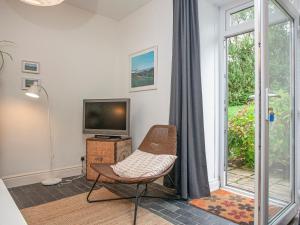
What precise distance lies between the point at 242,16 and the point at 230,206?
2.28 metres

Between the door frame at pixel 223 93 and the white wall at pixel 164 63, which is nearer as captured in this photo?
the white wall at pixel 164 63

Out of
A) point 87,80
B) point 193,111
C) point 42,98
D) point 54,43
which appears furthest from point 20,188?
point 193,111

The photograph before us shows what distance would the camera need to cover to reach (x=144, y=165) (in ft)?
7.33

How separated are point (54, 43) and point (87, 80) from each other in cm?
70

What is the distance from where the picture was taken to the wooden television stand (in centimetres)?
284

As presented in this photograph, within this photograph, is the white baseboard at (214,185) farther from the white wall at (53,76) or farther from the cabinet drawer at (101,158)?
the white wall at (53,76)

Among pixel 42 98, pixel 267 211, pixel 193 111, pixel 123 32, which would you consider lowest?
pixel 267 211

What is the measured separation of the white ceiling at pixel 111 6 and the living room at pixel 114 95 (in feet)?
0.05

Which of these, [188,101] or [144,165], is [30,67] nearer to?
[144,165]

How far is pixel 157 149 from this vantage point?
248 cm

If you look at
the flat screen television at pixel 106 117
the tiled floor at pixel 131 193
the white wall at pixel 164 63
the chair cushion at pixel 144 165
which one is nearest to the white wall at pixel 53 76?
the flat screen television at pixel 106 117

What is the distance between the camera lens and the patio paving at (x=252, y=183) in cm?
176

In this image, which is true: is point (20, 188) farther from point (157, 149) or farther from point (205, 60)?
point (205, 60)

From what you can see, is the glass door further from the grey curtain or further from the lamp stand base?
the lamp stand base
